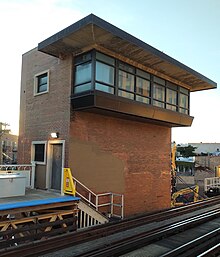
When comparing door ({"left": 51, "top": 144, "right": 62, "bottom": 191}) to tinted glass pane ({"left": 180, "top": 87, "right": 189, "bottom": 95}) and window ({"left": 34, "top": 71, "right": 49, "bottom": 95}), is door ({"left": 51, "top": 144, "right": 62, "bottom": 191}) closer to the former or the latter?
window ({"left": 34, "top": 71, "right": 49, "bottom": 95})

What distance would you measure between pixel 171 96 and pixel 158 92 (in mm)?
1376

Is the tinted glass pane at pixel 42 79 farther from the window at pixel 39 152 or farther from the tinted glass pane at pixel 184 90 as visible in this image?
the tinted glass pane at pixel 184 90

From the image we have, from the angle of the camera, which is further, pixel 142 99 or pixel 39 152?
pixel 142 99

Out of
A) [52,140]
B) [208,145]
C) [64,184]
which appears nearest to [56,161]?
[52,140]

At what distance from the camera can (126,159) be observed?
559 inches

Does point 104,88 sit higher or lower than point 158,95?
lower

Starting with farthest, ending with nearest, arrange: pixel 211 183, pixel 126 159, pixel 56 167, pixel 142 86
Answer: pixel 211 183, pixel 126 159, pixel 142 86, pixel 56 167

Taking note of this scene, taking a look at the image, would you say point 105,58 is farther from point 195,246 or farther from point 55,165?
point 195,246

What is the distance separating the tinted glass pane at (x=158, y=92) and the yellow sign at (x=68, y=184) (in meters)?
6.56

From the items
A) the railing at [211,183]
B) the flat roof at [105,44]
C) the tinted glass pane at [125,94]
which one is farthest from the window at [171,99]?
the railing at [211,183]

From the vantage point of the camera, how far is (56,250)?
727 centimetres

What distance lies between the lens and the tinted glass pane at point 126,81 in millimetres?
12570

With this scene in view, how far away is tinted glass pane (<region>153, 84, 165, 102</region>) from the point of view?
577 inches

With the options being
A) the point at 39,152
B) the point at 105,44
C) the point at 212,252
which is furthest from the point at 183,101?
the point at 212,252
